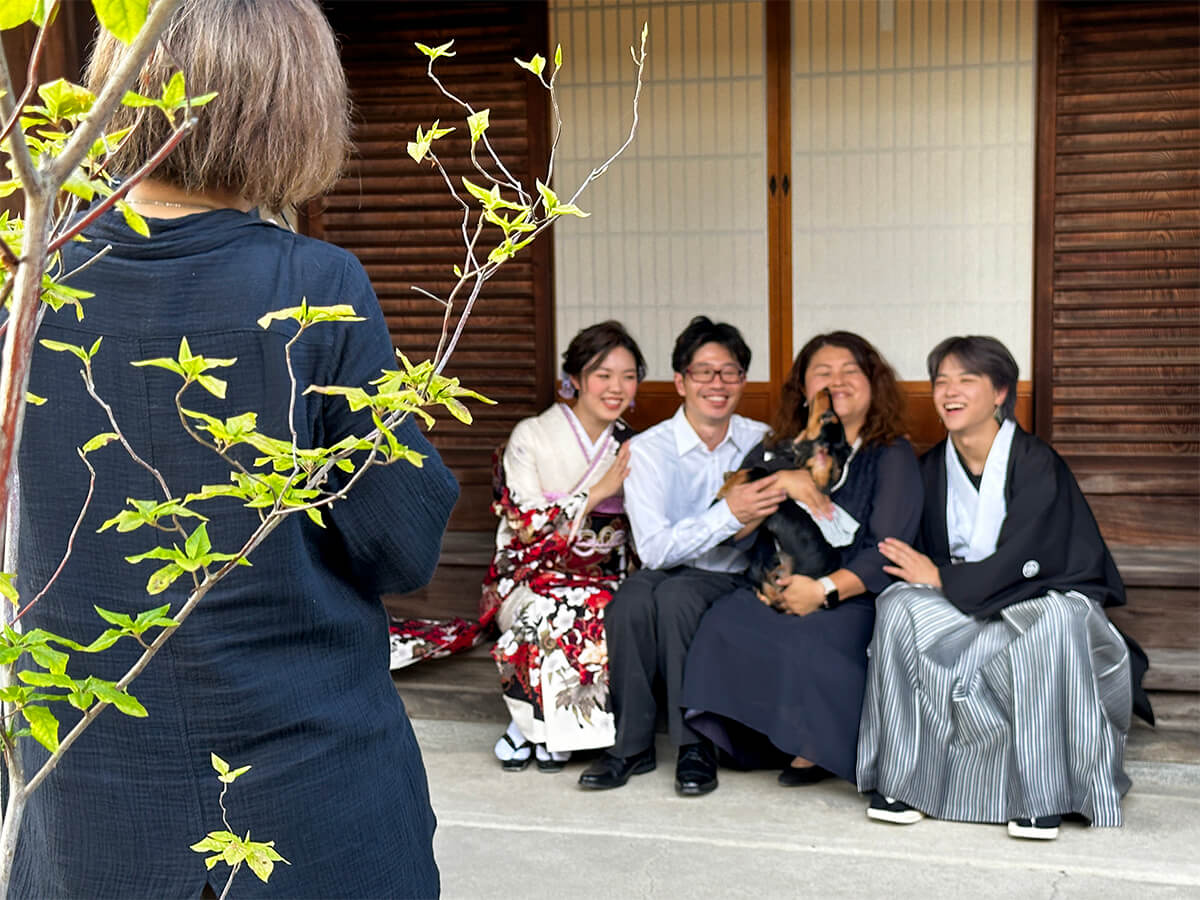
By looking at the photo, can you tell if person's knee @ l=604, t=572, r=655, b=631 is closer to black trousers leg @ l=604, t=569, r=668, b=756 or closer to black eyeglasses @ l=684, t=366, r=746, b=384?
black trousers leg @ l=604, t=569, r=668, b=756

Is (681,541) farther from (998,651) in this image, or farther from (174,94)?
(174,94)

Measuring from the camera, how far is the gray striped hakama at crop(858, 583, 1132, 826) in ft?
10.9

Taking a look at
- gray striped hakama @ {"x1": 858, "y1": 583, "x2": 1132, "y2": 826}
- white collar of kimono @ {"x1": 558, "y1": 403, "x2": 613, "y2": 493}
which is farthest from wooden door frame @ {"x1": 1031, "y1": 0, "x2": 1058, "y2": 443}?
white collar of kimono @ {"x1": 558, "y1": 403, "x2": 613, "y2": 493}

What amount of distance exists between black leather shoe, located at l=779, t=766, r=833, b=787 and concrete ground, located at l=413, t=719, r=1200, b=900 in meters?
0.03

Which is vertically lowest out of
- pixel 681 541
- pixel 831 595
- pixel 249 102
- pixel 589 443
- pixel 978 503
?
pixel 831 595

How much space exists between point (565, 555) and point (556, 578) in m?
0.09

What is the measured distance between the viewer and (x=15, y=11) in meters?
0.74

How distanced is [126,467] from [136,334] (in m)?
0.13

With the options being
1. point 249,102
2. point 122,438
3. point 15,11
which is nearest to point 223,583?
point 122,438

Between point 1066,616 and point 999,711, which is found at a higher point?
point 1066,616

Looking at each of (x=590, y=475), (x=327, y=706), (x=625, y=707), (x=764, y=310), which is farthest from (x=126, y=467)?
(x=764, y=310)

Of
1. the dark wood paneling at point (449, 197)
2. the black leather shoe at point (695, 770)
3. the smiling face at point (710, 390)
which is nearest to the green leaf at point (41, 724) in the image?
the black leather shoe at point (695, 770)

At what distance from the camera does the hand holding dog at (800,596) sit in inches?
150

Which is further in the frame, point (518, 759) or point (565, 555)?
point (565, 555)
